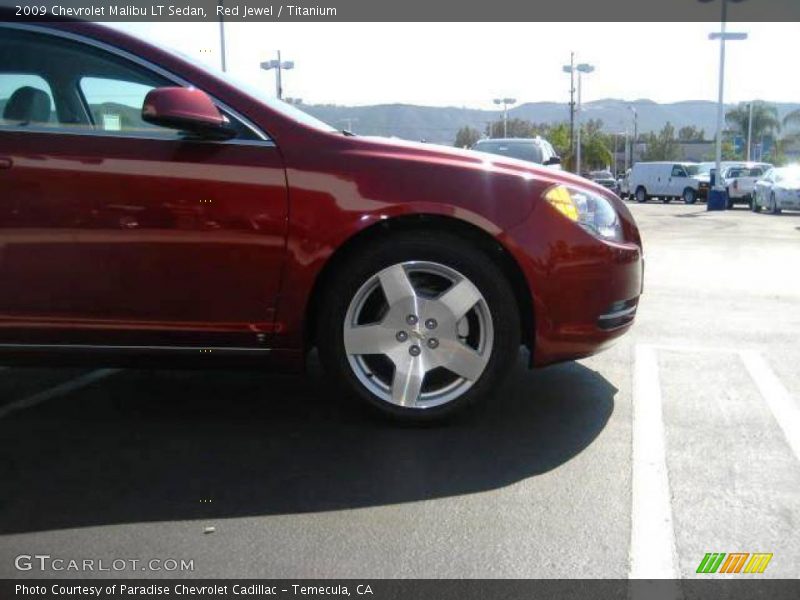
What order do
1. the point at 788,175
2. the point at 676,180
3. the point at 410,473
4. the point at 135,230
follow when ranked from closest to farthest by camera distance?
the point at 410,473
the point at 135,230
the point at 788,175
the point at 676,180

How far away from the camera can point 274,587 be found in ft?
8.09

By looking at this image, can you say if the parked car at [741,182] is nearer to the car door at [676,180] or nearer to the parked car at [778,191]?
the parked car at [778,191]

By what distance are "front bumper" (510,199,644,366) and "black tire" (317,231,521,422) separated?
0.41 feet

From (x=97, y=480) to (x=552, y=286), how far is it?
200cm

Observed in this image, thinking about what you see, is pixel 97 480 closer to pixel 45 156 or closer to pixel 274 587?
pixel 274 587

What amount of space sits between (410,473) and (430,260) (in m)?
0.92

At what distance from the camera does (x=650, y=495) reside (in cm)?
308

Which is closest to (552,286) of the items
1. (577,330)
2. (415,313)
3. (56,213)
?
(577,330)

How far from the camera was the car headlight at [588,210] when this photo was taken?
368 cm

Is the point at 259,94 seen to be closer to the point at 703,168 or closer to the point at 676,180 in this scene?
the point at 676,180

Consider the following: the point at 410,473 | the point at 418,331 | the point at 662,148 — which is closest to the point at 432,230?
the point at 418,331

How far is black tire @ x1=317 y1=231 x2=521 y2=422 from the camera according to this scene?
362 centimetres

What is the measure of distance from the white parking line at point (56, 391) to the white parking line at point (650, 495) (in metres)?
2.86

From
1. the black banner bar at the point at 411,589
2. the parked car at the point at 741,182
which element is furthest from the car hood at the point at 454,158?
the parked car at the point at 741,182
